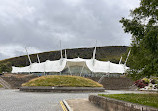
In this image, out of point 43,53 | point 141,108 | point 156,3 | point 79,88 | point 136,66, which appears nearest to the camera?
point 141,108

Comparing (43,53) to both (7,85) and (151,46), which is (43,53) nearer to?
(7,85)

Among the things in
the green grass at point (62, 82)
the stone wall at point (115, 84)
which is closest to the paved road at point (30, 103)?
the green grass at point (62, 82)

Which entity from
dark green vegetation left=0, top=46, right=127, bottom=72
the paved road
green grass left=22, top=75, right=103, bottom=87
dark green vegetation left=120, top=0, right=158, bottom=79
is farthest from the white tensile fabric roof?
dark green vegetation left=0, top=46, right=127, bottom=72

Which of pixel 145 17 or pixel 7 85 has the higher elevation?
pixel 145 17

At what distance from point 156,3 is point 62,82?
19.3 m

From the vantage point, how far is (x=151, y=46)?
8039mm

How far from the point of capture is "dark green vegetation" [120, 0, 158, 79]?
26.0ft

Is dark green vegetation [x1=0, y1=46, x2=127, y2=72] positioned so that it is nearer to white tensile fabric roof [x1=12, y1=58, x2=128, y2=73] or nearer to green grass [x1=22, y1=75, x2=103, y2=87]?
white tensile fabric roof [x1=12, y1=58, x2=128, y2=73]

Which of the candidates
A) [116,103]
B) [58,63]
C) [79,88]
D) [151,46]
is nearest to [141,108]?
[116,103]

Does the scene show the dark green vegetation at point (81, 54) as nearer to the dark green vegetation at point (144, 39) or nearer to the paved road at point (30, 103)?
the paved road at point (30, 103)

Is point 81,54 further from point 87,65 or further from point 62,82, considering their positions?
point 62,82

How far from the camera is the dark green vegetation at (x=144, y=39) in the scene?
7.91 m

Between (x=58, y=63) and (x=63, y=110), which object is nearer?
(x=63, y=110)

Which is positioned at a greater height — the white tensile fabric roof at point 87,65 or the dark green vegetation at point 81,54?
the dark green vegetation at point 81,54
